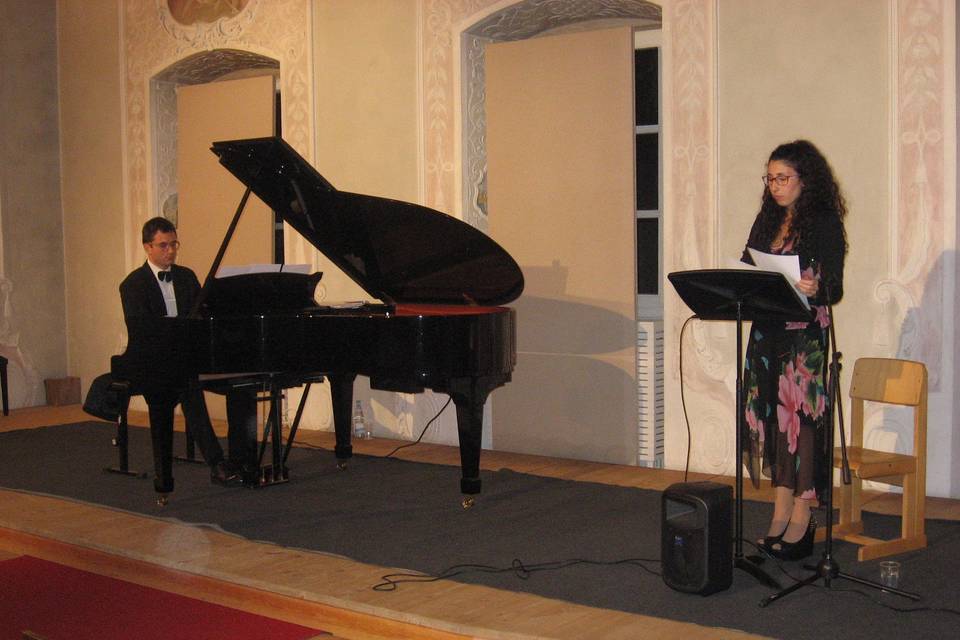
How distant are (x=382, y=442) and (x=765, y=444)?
3153mm

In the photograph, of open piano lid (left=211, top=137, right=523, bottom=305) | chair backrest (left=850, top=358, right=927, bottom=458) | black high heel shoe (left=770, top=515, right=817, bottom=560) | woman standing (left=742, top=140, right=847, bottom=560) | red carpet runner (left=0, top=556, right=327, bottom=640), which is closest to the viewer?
red carpet runner (left=0, top=556, right=327, bottom=640)

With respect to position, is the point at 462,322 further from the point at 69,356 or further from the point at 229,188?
the point at 69,356

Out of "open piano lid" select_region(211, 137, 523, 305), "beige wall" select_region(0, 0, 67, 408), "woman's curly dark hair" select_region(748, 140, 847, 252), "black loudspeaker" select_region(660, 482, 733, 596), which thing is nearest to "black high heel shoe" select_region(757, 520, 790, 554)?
"black loudspeaker" select_region(660, 482, 733, 596)

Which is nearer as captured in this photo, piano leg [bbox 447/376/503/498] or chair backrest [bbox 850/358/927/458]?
chair backrest [bbox 850/358/927/458]

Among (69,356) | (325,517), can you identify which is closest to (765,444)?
(325,517)

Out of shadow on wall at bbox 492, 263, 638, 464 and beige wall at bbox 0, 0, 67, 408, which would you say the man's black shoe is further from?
beige wall at bbox 0, 0, 67, 408

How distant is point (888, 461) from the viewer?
148 inches

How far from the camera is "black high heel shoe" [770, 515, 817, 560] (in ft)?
12.0

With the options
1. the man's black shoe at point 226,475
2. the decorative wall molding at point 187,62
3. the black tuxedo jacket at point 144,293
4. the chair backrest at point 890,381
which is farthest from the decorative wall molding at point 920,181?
the decorative wall molding at point 187,62

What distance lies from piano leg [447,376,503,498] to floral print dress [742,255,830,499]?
115 centimetres

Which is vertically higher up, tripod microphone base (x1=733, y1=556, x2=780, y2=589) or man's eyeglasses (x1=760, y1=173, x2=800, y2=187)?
man's eyeglasses (x1=760, y1=173, x2=800, y2=187)

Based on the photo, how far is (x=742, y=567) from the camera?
→ 3.43 m

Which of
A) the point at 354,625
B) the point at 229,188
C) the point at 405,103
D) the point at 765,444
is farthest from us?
the point at 229,188

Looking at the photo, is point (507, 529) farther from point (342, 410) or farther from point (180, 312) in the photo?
point (180, 312)
